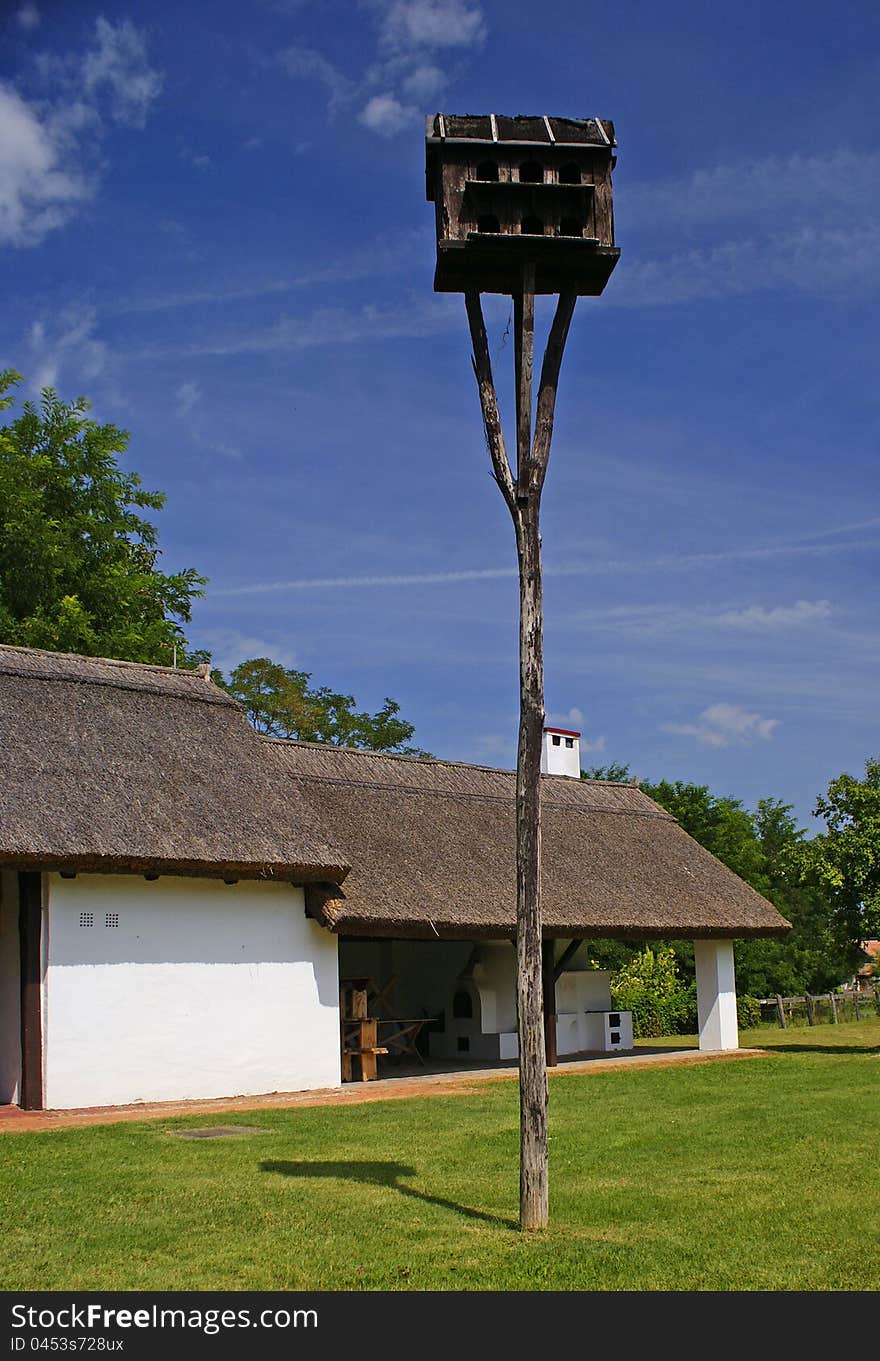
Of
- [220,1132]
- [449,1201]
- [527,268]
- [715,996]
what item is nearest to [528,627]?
[527,268]

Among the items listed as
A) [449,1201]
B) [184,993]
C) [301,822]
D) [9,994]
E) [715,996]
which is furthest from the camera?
[715,996]

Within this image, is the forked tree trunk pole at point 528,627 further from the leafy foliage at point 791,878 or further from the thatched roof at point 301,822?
the leafy foliage at point 791,878

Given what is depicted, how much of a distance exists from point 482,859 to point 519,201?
43.0ft

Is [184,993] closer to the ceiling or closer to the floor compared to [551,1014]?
closer to the ceiling

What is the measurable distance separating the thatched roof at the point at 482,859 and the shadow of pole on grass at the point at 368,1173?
6688 millimetres

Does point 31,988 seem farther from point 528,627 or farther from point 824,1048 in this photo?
point 824,1048

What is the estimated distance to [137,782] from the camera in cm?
1588

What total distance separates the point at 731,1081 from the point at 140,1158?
8.96 m

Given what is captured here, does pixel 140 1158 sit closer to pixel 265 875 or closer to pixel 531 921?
pixel 531 921

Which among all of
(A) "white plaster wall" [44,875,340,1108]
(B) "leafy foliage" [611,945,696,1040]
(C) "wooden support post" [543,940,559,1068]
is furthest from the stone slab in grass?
(B) "leafy foliage" [611,945,696,1040]

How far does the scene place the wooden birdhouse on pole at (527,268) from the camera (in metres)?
7.96

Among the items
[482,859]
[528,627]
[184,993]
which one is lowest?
[184,993]

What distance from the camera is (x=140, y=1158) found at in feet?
34.0
